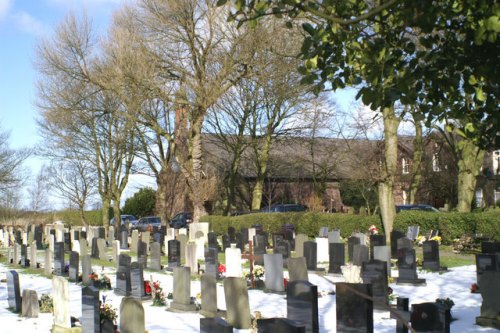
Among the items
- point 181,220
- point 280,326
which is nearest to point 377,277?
point 280,326

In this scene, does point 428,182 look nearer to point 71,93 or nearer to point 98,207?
point 71,93

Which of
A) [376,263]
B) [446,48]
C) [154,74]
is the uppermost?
[154,74]

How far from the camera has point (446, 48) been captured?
7035 mm

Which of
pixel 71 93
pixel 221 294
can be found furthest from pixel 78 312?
pixel 71 93

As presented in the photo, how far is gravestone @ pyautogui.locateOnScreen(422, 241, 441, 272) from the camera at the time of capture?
17.6 m

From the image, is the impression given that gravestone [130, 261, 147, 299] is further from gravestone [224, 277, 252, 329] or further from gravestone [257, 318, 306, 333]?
gravestone [257, 318, 306, 333]

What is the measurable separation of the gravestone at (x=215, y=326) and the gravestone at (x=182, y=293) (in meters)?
5.21

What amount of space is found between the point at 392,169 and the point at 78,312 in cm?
1626

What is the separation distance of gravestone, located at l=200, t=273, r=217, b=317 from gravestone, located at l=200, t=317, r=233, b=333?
4.46 metres

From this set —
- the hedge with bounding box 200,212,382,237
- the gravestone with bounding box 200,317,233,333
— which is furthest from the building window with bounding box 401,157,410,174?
the gravestone with bounding box 200,317,233,333

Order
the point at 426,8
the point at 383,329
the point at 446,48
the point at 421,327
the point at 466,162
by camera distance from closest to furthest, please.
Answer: the point at 426,8
the point at 446,48
the point at 421,327
the point at 383,329
the point at 466,162

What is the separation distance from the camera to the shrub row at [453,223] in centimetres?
2400

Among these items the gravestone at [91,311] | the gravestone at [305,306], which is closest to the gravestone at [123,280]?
the gravestone at [91,311]

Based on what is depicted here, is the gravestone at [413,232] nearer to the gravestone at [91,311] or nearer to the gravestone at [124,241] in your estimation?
the gravestone at [124,241]
